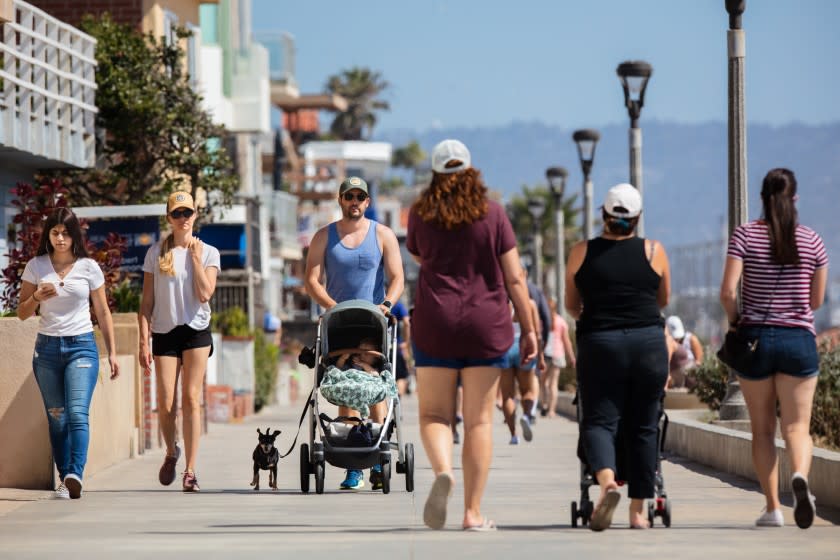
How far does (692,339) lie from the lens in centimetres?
2742

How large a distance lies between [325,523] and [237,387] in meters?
21.6

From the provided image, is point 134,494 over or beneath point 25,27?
beneath

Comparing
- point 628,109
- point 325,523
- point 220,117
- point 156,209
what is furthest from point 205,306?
point 220,117

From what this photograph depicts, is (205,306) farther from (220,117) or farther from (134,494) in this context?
(220,117)

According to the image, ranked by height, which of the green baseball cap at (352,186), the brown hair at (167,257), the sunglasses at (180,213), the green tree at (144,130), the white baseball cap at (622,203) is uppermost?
the green tree at (144,130)

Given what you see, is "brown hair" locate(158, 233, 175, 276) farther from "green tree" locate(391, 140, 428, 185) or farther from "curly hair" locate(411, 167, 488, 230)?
"green tree" locate(391, 140, 428, 185)

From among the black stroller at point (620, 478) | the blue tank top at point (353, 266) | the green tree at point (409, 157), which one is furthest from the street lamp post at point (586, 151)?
the green tree at point (409, 157)

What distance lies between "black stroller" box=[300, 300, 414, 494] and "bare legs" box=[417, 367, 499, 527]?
247 cm

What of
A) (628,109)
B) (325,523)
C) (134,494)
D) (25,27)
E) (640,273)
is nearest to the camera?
(640,273)

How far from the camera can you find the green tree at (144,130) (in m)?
28.9

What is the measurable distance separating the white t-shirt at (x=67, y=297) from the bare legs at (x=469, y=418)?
3338mm

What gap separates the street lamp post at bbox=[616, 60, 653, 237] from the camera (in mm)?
25062

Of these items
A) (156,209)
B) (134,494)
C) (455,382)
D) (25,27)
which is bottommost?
(134,494)

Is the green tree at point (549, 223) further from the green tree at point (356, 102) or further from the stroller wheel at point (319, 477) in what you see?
the stroller wheel at point (319, 477)
